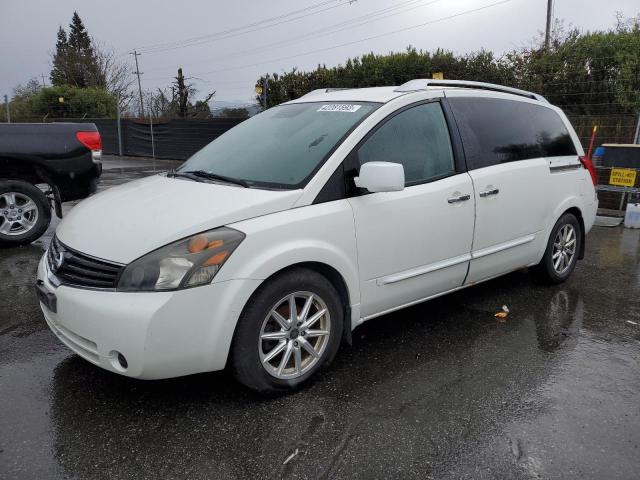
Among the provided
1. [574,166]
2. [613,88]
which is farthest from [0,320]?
[613,88]

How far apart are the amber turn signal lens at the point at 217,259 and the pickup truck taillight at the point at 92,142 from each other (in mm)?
4652

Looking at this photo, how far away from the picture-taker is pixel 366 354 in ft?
11.8

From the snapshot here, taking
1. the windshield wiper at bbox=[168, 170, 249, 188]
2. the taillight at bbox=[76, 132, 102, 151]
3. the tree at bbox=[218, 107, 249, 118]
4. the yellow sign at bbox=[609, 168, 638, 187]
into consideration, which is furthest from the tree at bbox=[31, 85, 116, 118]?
the windshield wiper at bbox=[168, 170, 249, 188]

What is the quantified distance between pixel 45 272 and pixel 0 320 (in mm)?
1410

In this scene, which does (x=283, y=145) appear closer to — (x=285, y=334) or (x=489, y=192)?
(x=285, y=334)

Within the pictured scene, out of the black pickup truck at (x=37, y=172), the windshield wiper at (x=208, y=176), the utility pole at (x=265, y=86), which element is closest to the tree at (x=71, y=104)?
the utility pole at (x=265, y=86)

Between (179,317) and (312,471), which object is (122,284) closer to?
(179,317)

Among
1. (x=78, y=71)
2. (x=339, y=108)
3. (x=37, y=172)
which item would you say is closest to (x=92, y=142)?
(x=37, y=172)

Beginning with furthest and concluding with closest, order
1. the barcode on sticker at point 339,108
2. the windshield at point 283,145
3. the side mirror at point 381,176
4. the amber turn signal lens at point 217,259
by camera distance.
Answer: the barcode on sticker at point 339,108 < the windshield at point 283,145 < the side mirror at point 381,176 < the amber turn signal lens at point 217,259

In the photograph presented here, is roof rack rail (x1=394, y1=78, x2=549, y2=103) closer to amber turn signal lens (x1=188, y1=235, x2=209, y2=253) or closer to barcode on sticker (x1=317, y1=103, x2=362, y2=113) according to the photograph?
barcode on sticker (x1=317, y1=103, x2=362, y2=113)

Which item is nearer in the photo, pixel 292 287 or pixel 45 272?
pixel 292 287

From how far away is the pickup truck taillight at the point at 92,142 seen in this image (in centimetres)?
654

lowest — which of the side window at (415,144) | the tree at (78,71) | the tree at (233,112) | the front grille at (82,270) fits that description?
the front grille at (82,270)

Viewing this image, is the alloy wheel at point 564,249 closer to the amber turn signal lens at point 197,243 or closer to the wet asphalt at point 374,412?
the wet asphalt at point 374,412
